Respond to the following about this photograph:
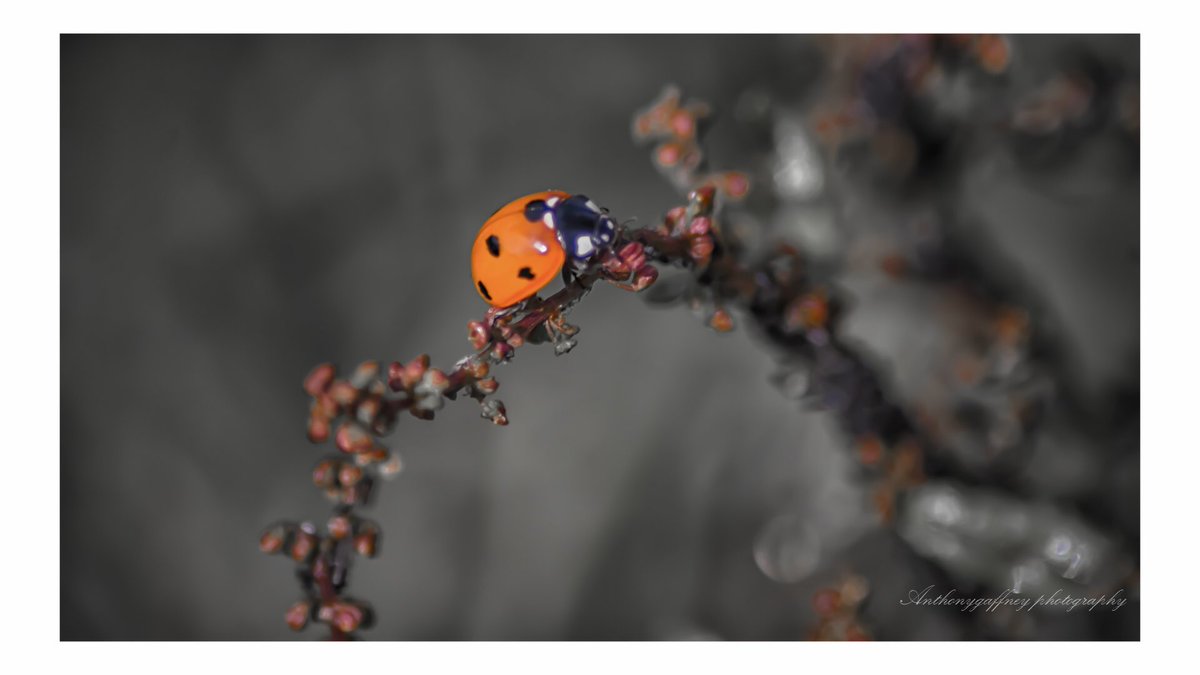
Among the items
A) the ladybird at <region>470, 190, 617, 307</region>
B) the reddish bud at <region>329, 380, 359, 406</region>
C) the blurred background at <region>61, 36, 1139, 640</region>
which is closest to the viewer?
the reddish bud at <region>329, 380, 359, 406</region>

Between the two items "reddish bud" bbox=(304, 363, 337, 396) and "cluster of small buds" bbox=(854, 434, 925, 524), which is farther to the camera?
"cluster of small buds" bbox=(854, 434, 925, 524)

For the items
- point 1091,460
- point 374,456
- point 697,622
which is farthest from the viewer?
point 697,622

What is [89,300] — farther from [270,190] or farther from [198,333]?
[270,190]

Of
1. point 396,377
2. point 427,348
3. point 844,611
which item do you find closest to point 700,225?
point 396,377

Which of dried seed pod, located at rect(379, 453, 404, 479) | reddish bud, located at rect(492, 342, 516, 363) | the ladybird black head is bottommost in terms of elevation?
dried seed pod, located at rect(379, 453, 404, 479)

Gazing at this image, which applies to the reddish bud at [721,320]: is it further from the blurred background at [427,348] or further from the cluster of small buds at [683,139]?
the blurred background at [427,348]

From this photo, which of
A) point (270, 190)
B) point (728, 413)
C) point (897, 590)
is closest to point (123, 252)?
point (270, 190)

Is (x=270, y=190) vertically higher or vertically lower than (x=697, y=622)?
higher

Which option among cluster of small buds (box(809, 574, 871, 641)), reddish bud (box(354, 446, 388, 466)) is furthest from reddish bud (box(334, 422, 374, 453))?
cluster of small buds (box(809, 574, 871, 641))

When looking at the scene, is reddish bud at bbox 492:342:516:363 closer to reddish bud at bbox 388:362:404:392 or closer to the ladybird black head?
reddish bud at bbox 388:362:404:392
